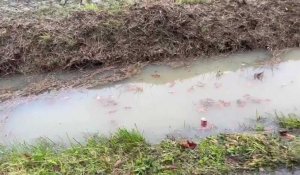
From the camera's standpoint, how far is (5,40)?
6.55 meters

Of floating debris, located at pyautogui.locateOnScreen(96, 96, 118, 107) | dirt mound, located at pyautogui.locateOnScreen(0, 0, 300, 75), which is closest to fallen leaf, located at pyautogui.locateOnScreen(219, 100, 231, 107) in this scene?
dirt mound, located at pyautogui.locateOnScreen(0, 0, 300, 75)

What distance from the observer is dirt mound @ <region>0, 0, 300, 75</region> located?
6467 millimetres

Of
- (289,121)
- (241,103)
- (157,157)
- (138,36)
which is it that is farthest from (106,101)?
(289,121)

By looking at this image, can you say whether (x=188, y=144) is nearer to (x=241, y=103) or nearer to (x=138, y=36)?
(x=241, y=103)

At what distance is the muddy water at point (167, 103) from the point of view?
17.4 ft

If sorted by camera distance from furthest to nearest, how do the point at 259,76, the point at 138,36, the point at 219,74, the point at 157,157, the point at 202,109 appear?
the point at 138,36, the point at 219,74, the point at 259,76, the point at 202,109, the point at 157,157

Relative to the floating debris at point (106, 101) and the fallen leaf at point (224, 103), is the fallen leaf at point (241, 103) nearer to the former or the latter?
the fallen leaf at point (224, 103)

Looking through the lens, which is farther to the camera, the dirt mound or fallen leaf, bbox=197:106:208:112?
the dirt mound

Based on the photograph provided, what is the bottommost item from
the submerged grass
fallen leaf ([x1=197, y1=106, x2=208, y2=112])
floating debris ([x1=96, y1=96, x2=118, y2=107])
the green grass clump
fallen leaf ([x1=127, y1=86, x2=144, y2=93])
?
the submerged grass

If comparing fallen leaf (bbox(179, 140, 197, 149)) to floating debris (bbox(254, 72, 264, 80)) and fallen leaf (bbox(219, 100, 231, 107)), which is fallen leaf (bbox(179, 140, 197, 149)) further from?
floating debris (bbox(254, 72, 264, 80))

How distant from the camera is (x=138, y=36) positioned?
6.58 m

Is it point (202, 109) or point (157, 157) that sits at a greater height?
point (202, 109)

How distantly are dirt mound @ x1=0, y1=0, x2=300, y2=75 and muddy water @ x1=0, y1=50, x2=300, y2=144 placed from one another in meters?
0.31

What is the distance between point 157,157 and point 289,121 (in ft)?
5.53
